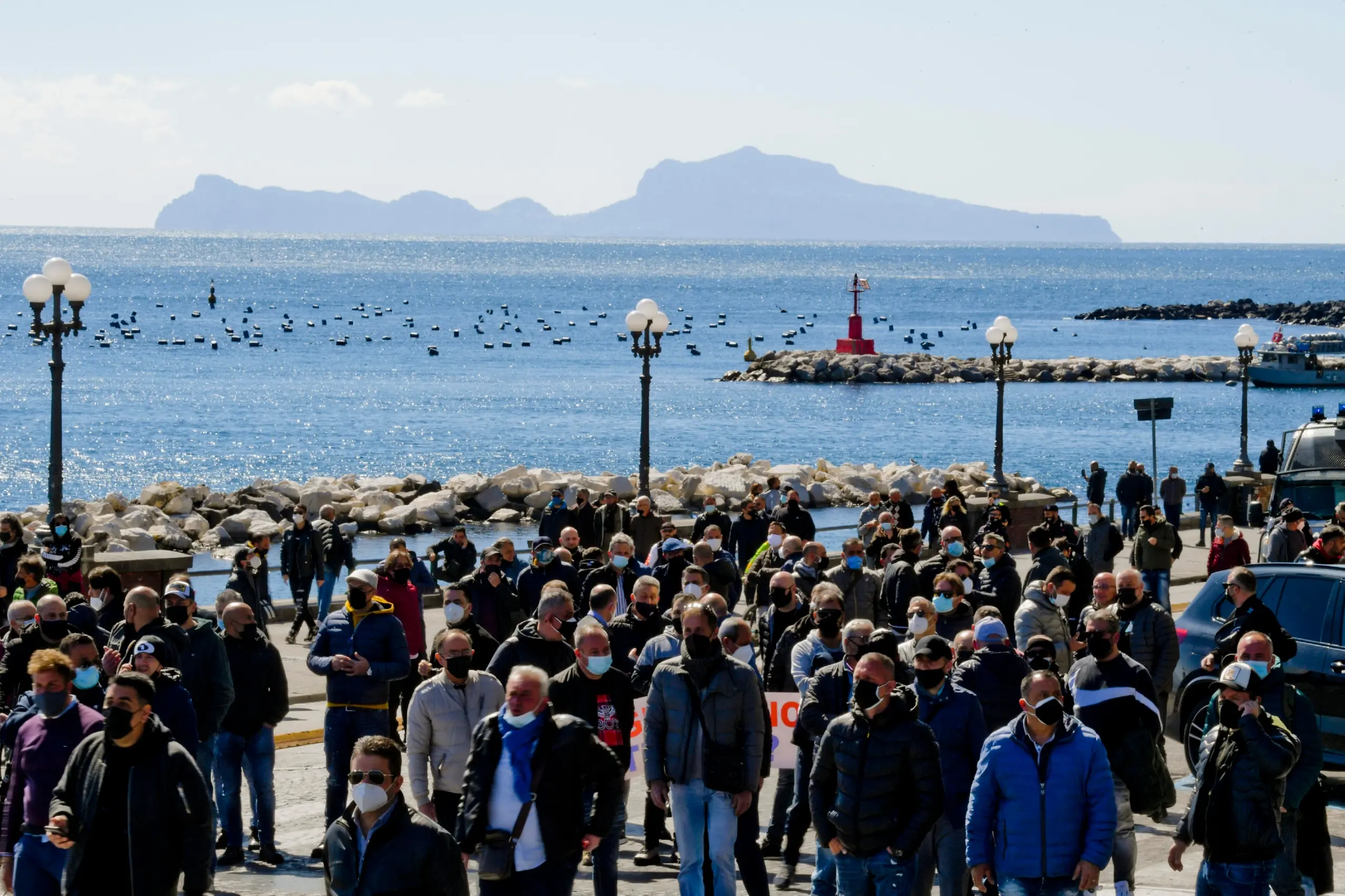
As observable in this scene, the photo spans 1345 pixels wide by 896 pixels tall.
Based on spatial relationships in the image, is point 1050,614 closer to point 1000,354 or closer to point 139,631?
point 139,631

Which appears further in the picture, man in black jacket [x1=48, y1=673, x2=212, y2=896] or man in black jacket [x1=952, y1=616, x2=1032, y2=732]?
man in black jacket [x1=952, y1=616, x2=1032, y2=732]

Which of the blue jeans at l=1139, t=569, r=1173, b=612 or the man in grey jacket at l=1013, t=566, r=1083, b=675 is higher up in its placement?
the man in grey jacket at l=1013, t=566, r=1083, b=675

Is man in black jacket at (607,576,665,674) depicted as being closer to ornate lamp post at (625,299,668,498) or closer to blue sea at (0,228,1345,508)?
ornate lamp post at (625,299,668,498)

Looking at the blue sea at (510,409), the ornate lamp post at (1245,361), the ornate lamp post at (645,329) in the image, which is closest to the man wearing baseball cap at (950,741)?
the ornate lamp post at (645,329)

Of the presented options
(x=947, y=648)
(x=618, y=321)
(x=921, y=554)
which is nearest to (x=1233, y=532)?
(x=921, y=554)

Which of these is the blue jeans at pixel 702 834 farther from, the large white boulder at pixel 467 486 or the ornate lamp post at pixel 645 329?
the large white boulder at pixel 467 486

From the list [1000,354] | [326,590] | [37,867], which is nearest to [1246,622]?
[37,867]

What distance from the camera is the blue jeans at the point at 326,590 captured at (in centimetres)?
1909

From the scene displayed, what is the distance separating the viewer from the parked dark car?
446 inches

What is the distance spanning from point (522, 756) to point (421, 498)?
112 feet

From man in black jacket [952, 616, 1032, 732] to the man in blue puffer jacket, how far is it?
1.89m

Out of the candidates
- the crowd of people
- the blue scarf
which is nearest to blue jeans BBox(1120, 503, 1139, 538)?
the crowd of people

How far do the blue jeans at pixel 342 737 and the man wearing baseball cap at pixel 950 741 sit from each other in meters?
3.32

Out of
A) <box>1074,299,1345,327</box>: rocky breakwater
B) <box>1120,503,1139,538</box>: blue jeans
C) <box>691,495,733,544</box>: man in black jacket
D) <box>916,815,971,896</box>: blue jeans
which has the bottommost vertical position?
<box>1120,503,1139,538</box>: blue jeans
